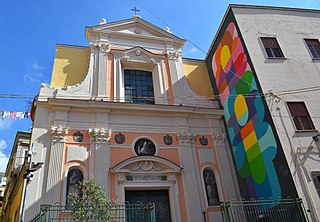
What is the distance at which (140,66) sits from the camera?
542 inches

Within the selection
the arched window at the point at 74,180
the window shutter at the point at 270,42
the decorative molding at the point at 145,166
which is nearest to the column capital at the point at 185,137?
the decorative molding at the point at 145,166

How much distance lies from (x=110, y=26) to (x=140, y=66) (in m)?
2.58

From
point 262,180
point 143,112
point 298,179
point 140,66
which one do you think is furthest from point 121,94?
point 298,179

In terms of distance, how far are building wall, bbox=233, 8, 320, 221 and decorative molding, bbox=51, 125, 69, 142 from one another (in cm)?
784

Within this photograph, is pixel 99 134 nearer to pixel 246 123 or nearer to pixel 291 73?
pixel 246 123

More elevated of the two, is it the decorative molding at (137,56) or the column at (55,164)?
the decorative molding at (137,56)

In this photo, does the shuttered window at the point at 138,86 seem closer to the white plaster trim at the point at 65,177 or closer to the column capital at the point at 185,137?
the column capital at the point at 185,137

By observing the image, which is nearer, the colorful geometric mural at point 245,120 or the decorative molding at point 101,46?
the colorful geometric mural at point 245,120

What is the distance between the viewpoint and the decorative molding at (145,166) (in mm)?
10469

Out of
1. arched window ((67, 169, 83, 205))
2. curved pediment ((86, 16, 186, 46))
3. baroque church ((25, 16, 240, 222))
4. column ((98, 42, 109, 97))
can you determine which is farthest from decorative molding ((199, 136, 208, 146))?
curved pediment ((86, 16, 186, 46))

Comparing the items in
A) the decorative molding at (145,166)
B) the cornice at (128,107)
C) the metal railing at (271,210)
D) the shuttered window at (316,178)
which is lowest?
the metal railing at (271,210)

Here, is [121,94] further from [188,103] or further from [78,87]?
[188,103]

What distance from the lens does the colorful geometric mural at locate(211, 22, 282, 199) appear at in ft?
31.4

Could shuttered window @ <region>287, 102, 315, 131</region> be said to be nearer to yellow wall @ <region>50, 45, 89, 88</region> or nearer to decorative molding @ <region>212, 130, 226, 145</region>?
decorative molding @ <region>212, 130, 226, 145</region>
